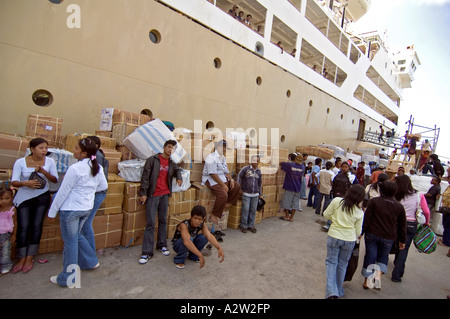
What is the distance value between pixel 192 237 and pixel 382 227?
227 centimetres

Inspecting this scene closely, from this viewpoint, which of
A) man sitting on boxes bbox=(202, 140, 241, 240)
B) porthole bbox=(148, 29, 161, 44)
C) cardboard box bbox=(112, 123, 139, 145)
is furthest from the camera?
porthole bbox=(148, 29, 161, 44)

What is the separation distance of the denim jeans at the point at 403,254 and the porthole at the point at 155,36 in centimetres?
607

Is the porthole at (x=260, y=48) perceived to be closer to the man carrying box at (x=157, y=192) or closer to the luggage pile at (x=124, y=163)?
the luggage pile at (x=124, y=163)

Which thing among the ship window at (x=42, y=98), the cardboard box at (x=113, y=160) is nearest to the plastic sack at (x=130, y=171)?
the cardboard box at (x=113, y=160)

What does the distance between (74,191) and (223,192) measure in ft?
7.53

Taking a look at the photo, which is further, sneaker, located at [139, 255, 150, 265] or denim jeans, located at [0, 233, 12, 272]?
sneaker, located at [139, 255, 150, 265]

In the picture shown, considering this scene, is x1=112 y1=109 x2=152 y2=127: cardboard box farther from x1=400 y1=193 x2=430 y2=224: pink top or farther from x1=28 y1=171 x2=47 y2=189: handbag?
x1=400 y1=193 x2=430 y2=224: pink top

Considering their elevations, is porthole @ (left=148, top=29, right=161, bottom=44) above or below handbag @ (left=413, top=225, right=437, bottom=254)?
above

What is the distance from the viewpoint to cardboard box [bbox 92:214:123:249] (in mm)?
3145

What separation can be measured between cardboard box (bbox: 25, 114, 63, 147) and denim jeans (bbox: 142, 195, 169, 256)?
194 centimetres

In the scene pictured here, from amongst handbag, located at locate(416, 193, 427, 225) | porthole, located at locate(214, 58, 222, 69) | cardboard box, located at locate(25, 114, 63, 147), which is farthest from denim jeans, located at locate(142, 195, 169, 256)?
porthole, located at locate(214, 58, 222, 69)

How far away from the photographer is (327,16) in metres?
12.0
